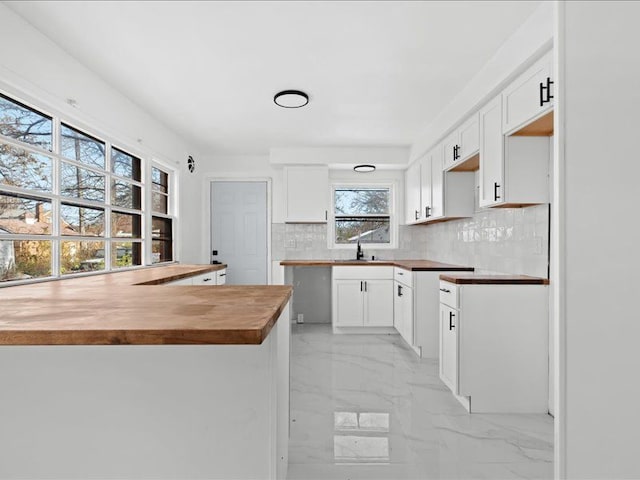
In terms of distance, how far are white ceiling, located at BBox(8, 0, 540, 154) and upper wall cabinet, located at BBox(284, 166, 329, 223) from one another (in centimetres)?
128

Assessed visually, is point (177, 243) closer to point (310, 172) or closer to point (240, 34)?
point (310, 172)

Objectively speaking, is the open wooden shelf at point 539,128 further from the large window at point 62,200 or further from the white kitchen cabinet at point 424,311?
the large window at point 62,200

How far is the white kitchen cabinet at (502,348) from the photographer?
2.41 meters

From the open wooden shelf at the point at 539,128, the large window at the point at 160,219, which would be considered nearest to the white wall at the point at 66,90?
the large window at the point at 160,219

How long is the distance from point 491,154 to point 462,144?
1.94ft

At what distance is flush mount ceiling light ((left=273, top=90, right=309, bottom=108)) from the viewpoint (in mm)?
3041

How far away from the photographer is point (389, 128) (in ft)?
13.3

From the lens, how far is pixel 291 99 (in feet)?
10.2

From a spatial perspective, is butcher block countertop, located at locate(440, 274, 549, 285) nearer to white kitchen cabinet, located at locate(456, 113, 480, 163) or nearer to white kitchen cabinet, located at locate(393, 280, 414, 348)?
white kitchen cabinet, located at locate(456, 113, 480, 163)

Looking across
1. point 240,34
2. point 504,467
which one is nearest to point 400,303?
point 504,467

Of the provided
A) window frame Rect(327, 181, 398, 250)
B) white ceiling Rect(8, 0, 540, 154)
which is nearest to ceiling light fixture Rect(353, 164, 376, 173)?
window frame Rect(327, 181, 398, 250)

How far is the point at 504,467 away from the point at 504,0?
242 centimetres

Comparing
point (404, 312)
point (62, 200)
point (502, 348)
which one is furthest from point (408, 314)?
point (62, 200)

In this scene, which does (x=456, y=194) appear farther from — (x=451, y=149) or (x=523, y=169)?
(x=523, y=169)
